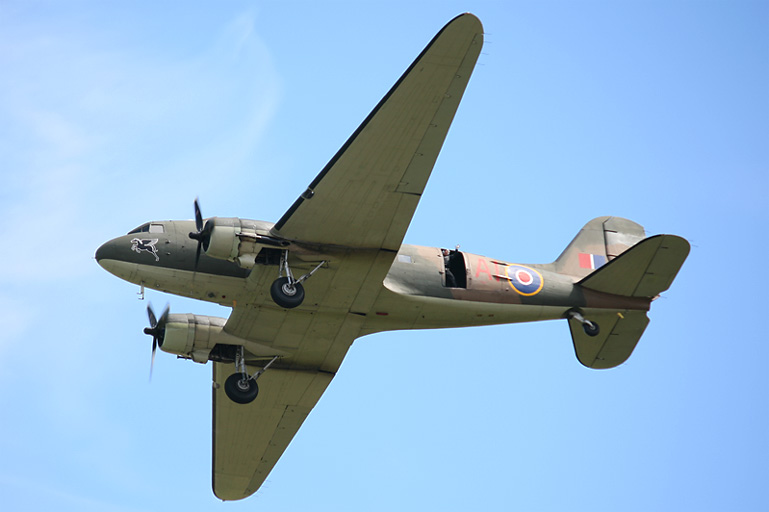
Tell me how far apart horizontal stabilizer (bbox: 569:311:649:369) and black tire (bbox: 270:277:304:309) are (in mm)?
8747

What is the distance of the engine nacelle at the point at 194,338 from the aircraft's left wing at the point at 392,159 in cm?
440

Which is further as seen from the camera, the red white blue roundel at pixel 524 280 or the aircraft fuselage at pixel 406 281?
the red white blue roundel at pixel 524 280

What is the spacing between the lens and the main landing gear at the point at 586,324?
Answer: 90.1 ft

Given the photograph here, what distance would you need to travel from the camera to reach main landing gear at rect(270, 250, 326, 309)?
78.0ft

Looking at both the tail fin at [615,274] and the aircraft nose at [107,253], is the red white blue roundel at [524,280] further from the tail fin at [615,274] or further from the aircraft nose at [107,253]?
the aircraft nose at [107,253]

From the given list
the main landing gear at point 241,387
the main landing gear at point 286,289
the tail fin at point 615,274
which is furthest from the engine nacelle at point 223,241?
the tail fin at point 615,274

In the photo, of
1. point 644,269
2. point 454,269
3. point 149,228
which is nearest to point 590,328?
point 644,269

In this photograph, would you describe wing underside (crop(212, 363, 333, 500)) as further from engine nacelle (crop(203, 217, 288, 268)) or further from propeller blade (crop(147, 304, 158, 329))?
engine nacelle (crop(203, 217, 288, 268))

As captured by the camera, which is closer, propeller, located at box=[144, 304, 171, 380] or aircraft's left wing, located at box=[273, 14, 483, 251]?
aircraft's left wing, located at box=[273, 14, 483, 251]

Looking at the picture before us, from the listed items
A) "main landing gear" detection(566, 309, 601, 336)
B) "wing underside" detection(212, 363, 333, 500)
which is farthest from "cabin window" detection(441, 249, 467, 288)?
"wing underside" detection(212, 363, 333, 500)

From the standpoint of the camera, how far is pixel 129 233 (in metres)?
24.9

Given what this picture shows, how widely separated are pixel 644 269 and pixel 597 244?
3810 mm

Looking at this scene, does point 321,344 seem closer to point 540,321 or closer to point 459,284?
point 459,284

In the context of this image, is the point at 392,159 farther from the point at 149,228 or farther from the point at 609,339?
the point at 609,339
